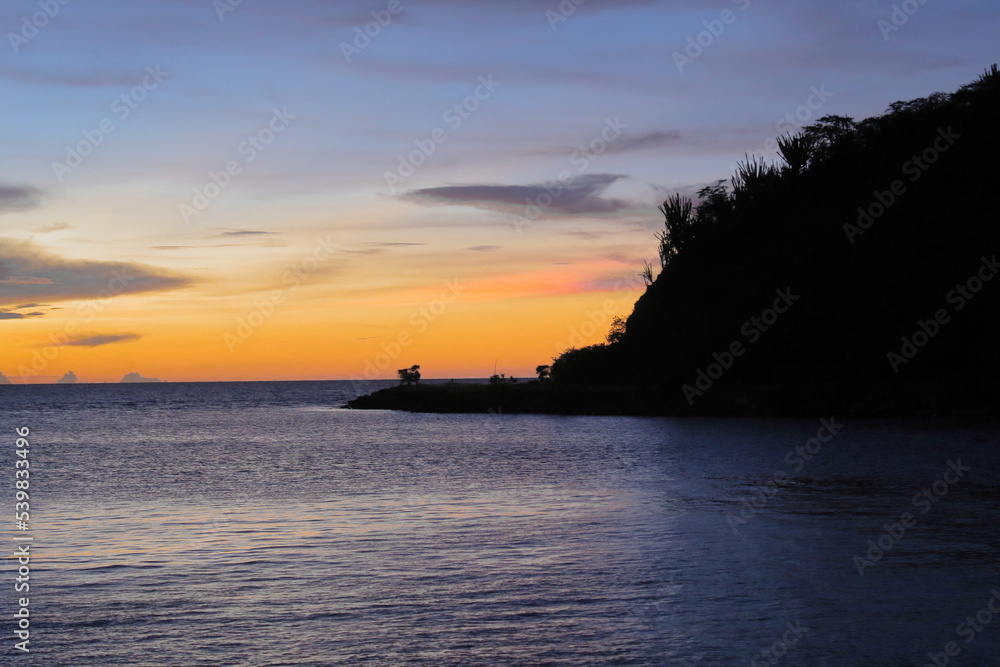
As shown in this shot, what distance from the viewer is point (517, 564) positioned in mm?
14578

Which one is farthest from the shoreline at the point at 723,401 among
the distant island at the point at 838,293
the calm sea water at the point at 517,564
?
the calm sea water at the point at 517,564

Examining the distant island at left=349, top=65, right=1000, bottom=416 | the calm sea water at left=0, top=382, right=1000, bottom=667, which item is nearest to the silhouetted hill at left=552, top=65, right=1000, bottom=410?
the distant island at left=349, top=65, right=1000, bottom=416

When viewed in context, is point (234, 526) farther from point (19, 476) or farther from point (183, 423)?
point (183, 423)

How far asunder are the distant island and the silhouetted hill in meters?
0.12

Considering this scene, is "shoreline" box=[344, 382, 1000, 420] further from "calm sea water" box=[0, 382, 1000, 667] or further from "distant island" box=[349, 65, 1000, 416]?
"calm sea water" box=[0, 382, 1000, 667]

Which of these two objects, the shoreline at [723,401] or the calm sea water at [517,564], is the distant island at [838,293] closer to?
the shoreline at [723,401]

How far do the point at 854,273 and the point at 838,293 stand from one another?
1.94 m

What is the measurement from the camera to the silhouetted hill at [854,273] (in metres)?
64.1

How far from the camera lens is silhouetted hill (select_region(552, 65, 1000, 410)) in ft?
210

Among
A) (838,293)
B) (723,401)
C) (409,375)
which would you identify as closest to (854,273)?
(838,293)

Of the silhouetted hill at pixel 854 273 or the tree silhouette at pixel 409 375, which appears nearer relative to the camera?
the silhouetted hill at pixel 854 273

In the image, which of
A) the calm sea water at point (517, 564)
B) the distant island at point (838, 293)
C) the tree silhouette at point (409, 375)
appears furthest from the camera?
the tree silhouette at point (409, 375)

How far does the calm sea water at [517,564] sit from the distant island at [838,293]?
33.0 metres

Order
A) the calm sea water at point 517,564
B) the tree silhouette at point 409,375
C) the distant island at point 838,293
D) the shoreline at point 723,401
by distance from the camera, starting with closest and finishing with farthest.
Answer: the calm sea water at point 517,564 < the shoreline at point 723,401 < the distant island at point 838,293 < the tree silhouette at point 409,375
